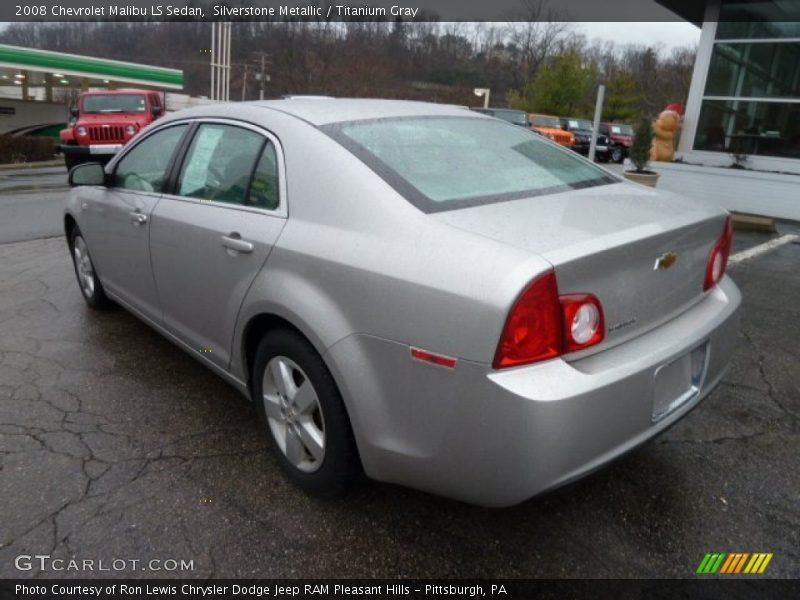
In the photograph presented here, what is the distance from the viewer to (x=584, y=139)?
2919 centimetres

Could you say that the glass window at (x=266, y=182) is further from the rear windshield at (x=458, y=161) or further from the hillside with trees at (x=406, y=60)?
the hillside with trees at (x=406, y=60)

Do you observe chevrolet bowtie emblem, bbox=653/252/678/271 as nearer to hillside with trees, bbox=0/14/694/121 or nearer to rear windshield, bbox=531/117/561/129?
rear windshield, bbox=531/117/561/129

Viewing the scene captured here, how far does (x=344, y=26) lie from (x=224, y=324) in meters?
62.8

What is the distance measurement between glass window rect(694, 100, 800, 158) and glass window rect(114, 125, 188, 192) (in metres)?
11.6

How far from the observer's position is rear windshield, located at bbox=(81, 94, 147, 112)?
1511 cm

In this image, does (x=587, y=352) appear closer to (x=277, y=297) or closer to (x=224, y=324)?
(x=277, y=297)

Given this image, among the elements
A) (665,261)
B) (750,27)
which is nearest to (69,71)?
(750,27)

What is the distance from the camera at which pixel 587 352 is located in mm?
1907

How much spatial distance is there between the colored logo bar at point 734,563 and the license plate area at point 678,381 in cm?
55

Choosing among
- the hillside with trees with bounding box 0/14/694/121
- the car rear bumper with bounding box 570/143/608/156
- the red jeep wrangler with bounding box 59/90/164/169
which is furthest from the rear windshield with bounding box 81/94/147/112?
the hillside with trees with bounding box 0/14/694/121

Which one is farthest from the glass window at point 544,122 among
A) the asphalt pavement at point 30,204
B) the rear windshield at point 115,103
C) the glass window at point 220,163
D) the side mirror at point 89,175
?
the glass window at point 220,163

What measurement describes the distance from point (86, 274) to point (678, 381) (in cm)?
406

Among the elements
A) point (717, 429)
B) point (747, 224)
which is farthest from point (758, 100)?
point (717, 429)

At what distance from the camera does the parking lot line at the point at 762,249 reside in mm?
6901
